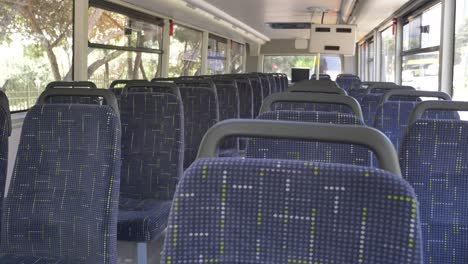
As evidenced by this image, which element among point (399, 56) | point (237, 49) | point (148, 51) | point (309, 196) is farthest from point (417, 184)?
point (237, 49)

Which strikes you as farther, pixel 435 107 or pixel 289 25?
pixel 289 25

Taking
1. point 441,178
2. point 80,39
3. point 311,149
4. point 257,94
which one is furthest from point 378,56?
point 311,149

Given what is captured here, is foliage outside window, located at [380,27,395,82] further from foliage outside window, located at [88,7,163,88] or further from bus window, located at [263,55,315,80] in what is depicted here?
bus window, located at [263,55,315,80]

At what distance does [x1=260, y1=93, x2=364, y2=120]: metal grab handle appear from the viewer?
2.18 metres

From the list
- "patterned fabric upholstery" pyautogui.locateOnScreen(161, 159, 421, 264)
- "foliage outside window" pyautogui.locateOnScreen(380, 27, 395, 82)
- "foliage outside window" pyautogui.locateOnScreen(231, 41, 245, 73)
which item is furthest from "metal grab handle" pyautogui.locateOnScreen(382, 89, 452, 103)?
"foliage outside window" pyautogui.locateOnScreen(231, 41, 245, 73)

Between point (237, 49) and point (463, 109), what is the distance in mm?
14401

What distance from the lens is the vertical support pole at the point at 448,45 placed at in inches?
217

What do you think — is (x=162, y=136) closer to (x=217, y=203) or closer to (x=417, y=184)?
(x=417, y=184)

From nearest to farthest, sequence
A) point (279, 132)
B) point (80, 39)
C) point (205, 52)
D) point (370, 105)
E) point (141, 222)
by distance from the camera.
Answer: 1. point (279, 132)
2. point (141, 222)
3. point (370, 105)
4. point (80, 39)
5. point (205, 52)

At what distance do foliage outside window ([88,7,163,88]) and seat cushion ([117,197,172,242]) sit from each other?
2776 millimetres

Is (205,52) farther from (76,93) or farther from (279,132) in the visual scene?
(279,132)

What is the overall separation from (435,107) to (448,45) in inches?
153

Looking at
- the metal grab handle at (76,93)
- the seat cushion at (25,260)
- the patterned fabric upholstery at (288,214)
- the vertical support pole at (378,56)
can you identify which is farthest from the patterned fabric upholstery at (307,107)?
the vertical support pole at (378,56)

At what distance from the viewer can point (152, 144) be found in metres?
2.88
